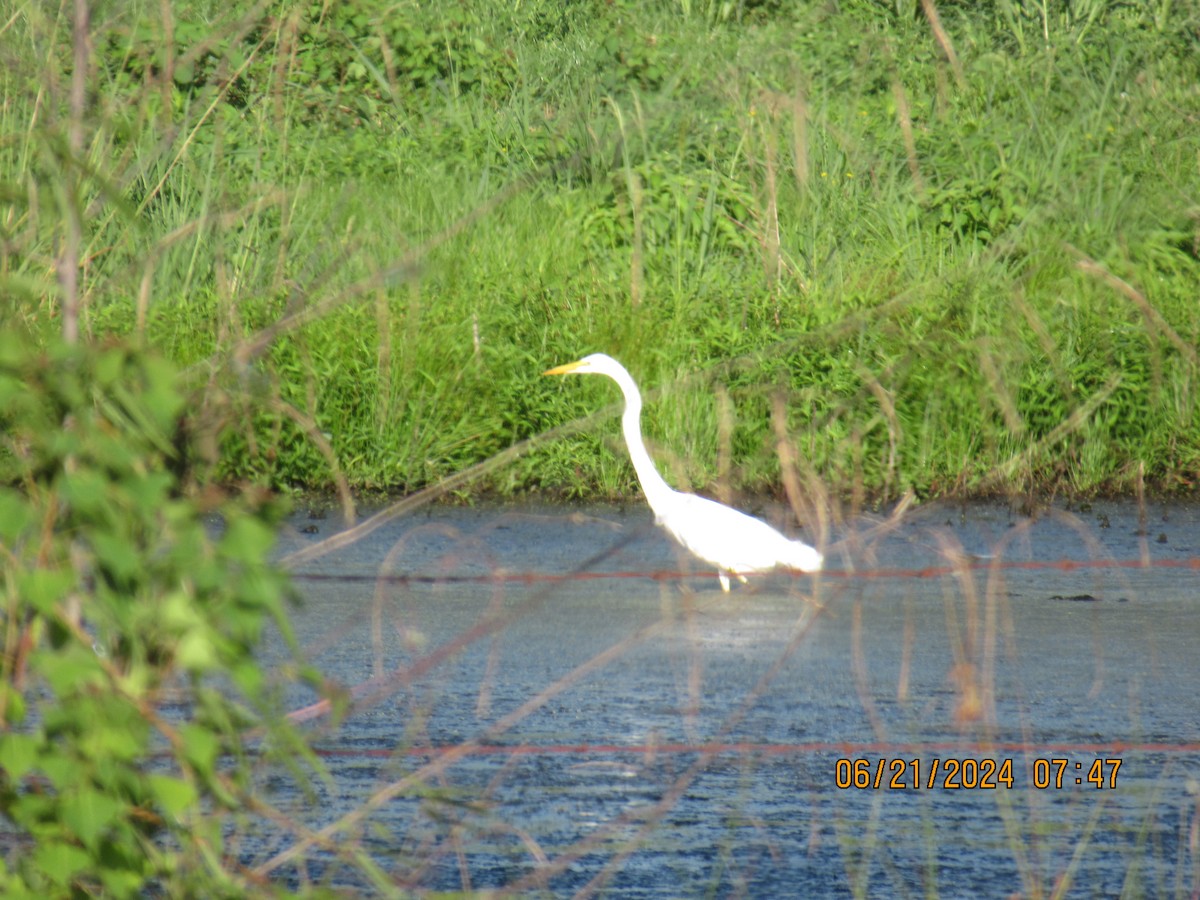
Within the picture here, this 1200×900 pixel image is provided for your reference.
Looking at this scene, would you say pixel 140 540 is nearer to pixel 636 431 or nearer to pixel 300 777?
pixel 300 777

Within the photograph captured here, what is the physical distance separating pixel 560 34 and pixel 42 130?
10.8 metres

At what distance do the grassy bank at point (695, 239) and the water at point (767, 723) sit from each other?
0.69 m

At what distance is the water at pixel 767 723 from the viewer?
316 centimetres

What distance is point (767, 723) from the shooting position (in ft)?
14.8

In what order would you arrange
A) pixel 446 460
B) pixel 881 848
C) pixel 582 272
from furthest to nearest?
pixel 582 272 < pixel 446 460 < pixel 881 848

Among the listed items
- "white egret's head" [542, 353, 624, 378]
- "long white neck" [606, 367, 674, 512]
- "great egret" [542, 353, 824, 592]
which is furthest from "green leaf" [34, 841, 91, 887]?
"white egret's head" [542, 353, 624, 378]

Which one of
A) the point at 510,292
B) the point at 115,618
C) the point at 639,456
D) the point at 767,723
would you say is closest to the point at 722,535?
the point at 639,456

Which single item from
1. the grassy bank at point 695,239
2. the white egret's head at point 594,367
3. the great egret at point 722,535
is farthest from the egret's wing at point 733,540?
the white egret's head at point 594,367

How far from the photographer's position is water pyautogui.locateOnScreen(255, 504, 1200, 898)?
10.4 feet

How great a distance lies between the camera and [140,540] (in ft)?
5.33

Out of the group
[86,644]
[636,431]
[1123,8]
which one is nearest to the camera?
[86,644]

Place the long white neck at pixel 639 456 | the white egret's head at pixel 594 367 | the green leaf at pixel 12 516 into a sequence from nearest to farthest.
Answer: the green leaf at pixel 12 516, the long white neck at pixel 639 456, the white egret's head at pixel 594 367

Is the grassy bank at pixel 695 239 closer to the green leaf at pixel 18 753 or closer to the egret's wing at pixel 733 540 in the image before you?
the egret's wing at pixel 733 540

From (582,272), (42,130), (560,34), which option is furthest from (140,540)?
(560,34)
